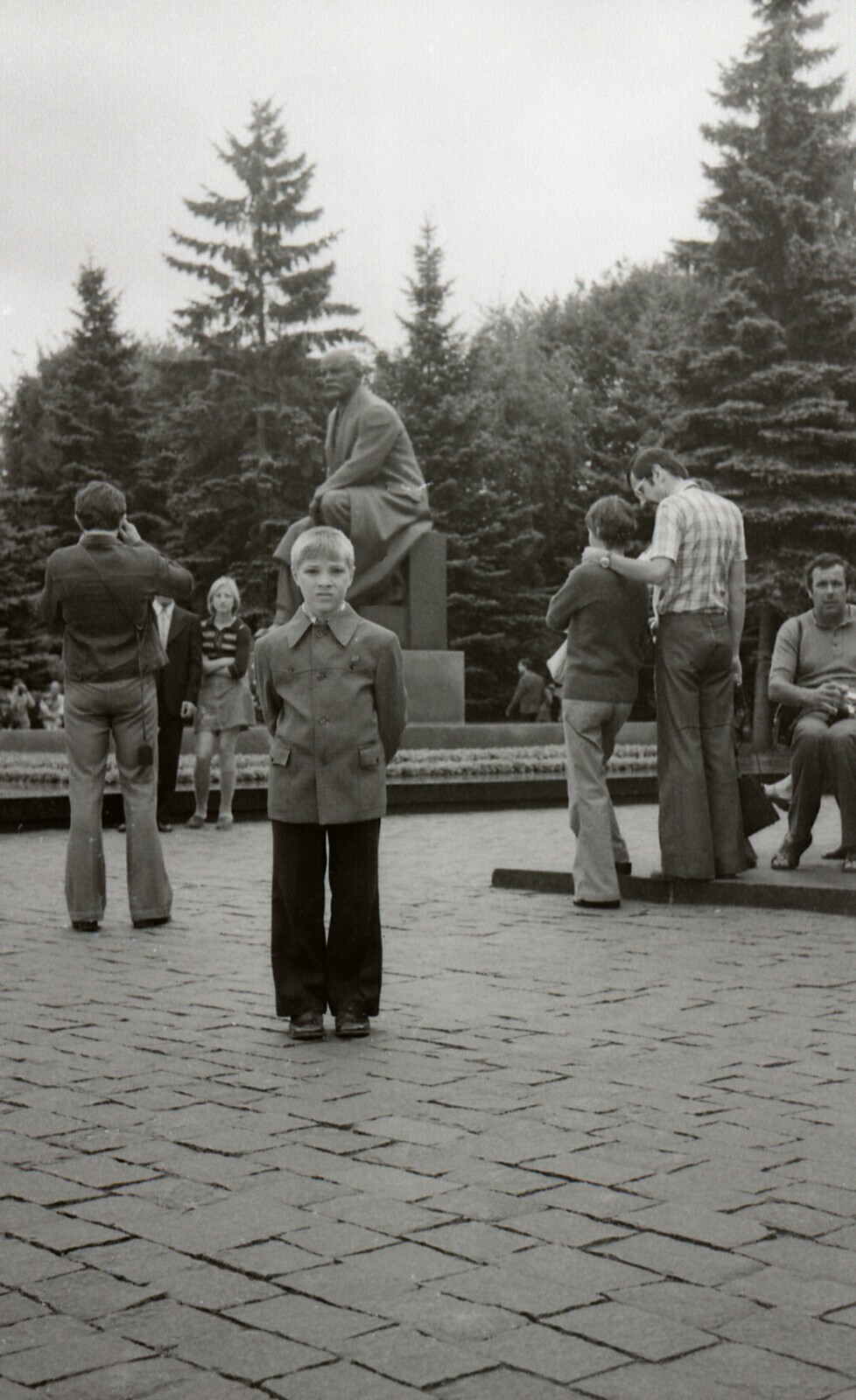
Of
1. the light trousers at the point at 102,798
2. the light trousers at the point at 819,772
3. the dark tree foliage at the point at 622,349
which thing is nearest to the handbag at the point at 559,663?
the light trousers at the point at 819,772

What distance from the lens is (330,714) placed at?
552 cm

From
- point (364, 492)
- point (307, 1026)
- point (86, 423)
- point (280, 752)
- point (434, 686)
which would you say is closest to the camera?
point (307, 1026)

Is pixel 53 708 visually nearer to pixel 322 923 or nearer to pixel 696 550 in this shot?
pixel 696 550

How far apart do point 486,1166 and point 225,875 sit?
20.9ft

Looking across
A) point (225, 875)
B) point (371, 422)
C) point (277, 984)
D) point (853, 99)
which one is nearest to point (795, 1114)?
point (277, 984)

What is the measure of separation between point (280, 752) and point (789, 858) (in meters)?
4.27

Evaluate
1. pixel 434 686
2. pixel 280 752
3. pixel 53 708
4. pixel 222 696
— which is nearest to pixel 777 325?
pixel 53 708

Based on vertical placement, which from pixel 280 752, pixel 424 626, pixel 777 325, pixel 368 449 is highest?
pixel 777 325

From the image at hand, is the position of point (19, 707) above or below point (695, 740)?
above

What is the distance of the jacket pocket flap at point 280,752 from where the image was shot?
552 centimetres

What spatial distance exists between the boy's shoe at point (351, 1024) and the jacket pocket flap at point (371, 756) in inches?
29.4

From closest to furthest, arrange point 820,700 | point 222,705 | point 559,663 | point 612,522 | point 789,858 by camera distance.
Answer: point 612,522 < point 559,663 < point 820,700 < point 789,858 < point 222,705

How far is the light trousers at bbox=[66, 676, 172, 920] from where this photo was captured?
7.92 metres

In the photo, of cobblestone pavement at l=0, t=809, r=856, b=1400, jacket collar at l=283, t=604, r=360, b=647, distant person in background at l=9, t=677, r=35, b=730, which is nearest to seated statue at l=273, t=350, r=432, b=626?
cobblestone pavement at l=0, t=809, r=856, b=1400
